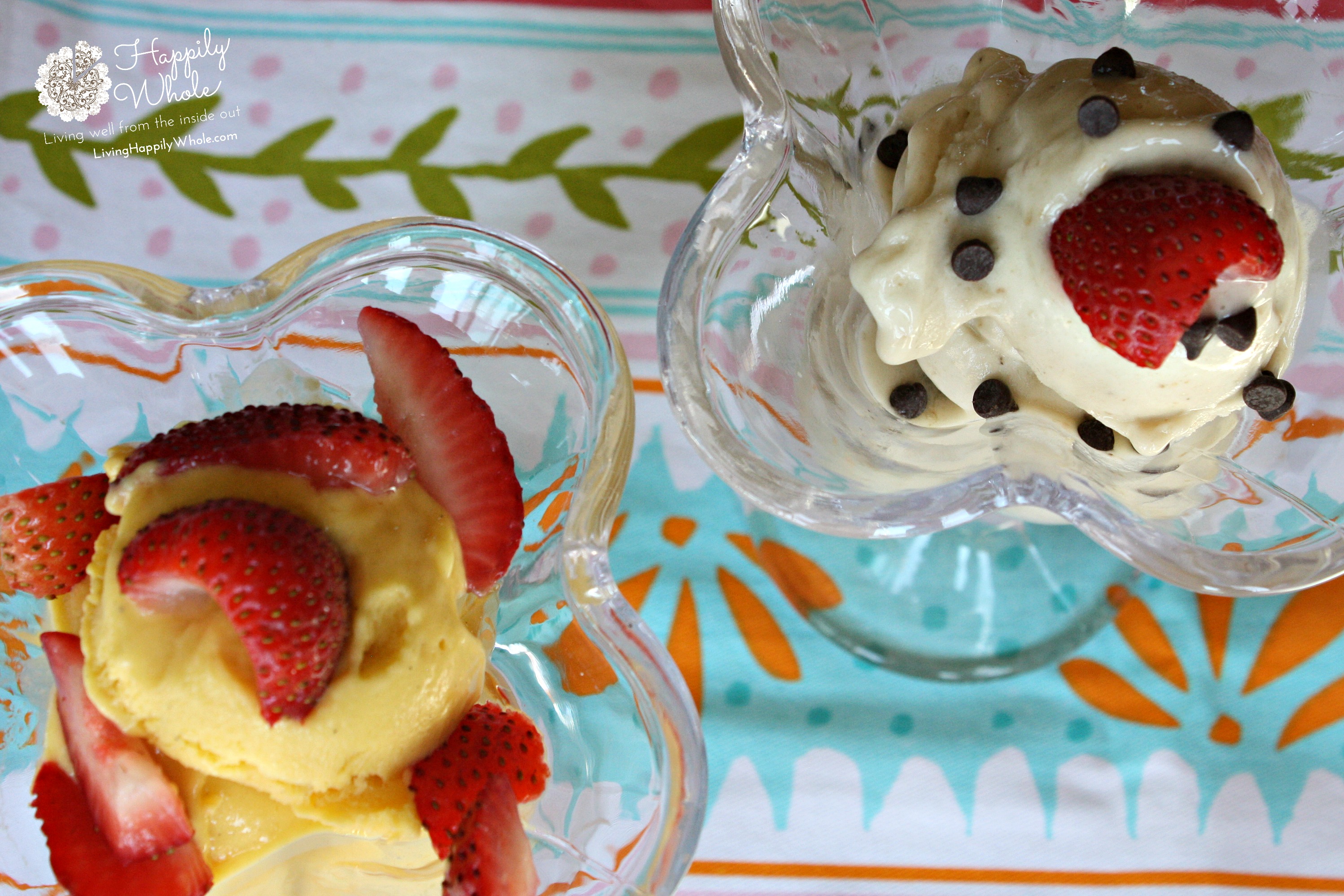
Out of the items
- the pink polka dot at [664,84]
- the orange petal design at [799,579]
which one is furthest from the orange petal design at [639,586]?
the pink polka dot at [664,84]

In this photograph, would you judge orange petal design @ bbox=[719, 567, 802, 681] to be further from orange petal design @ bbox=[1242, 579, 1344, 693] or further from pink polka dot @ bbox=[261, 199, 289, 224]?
pink polka dot @ bbox=[261, 199, 289, 224]

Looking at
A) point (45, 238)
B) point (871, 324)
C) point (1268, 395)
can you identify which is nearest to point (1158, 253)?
point (1268, 395)

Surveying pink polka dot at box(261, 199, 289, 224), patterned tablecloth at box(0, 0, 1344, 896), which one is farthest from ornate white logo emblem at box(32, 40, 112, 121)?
pink polka dot at box(261, 199, 289, 224)

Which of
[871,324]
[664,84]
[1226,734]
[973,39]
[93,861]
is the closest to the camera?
[93,861]

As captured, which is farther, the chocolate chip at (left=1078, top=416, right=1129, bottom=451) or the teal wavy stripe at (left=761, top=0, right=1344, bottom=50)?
the teal wavy stripe at (left=761, top=0, right=1344, bottom=50)

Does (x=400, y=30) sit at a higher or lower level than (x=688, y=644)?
higher

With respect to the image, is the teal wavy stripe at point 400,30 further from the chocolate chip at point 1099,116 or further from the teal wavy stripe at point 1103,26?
the chocolate chip at point 1099,116

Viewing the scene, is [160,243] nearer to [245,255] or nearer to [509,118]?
[245,255]
